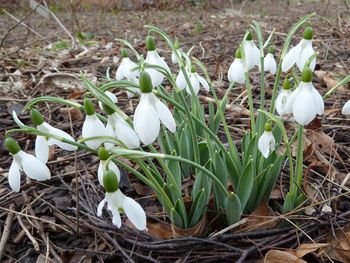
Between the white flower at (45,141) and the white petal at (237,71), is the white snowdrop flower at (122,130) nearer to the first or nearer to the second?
the white flower at (45,141)

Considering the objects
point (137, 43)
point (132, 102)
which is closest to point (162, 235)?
point (132, 102)

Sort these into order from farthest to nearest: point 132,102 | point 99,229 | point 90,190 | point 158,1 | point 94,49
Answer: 1. point 158,1
2. point 94,49
3. point 132,102
4. point 90,190
5. point 99,229

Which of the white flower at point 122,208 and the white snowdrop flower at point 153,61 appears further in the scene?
the white snowdrop flower at point 153,61

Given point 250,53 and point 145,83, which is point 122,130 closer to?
point 145,83

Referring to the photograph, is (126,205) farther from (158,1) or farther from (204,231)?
(158,1)

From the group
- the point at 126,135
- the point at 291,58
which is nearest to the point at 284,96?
the point at 291,58

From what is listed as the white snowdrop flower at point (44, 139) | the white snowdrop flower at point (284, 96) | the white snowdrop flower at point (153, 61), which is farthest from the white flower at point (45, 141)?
the white snowdrop flower at point (284, 96)
